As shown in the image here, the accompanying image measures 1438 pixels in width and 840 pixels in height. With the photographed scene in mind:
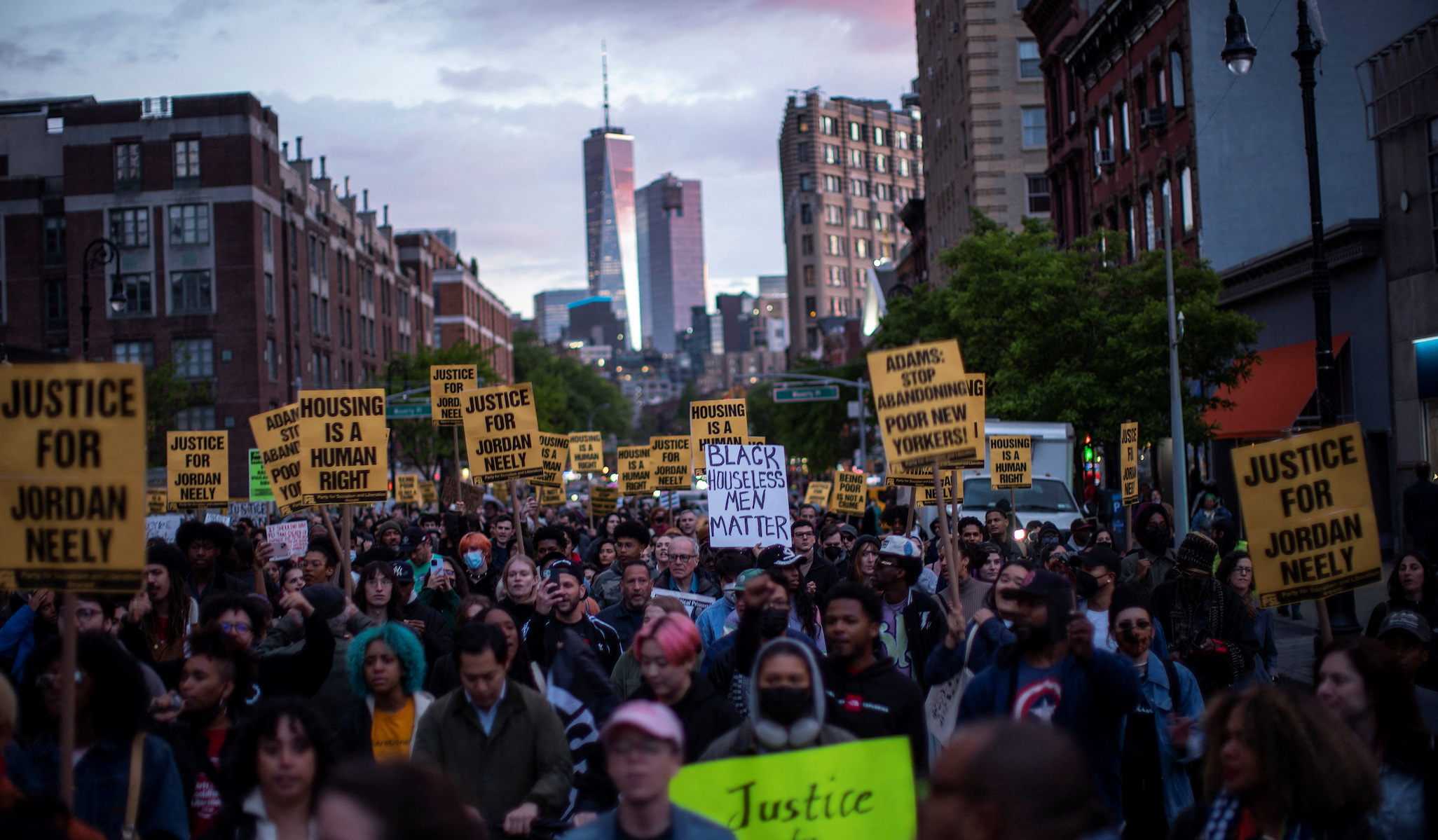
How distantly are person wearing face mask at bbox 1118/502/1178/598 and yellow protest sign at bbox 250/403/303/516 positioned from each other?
22.5 ft

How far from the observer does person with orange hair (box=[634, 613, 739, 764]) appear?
17.2ft

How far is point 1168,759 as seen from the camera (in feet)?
20.7

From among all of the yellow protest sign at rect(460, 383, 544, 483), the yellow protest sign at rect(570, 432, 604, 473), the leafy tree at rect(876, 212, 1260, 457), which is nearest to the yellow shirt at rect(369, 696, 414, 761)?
the yellow protest sign at rect(460, 383, 544, 483)

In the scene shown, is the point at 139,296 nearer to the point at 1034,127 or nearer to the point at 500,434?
the point at 1034,127

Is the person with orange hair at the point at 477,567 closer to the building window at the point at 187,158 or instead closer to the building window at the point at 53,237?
the building window at the point at 187,158

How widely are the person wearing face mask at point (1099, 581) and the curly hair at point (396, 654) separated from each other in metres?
3.82

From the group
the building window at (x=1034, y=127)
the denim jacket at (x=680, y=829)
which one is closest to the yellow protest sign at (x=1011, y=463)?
the denim jacket at (x=680, y=829)

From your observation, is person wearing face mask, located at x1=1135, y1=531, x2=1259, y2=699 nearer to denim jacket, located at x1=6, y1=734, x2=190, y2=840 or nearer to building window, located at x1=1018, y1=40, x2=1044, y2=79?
denim jacket, located at x1=6, y1=734, x2=190, y2=840

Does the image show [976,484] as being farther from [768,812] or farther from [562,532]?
[768,812]

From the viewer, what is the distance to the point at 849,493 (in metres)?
18.2

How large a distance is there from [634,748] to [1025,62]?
189 ft

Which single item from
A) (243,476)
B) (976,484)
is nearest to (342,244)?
(243,476)

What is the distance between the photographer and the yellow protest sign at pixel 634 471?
20.3m

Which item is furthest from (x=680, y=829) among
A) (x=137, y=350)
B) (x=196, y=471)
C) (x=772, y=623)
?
(x=137, y=350)
